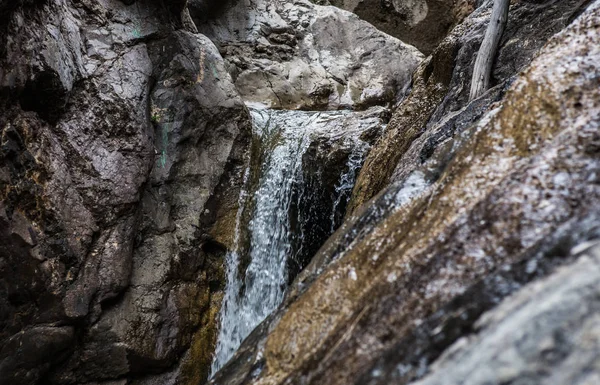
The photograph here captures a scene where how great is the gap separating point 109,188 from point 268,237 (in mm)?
2197

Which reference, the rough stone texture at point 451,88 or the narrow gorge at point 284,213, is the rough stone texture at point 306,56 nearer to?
the narrow gorge at point 284,213

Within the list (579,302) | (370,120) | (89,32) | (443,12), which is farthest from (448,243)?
(443,12)

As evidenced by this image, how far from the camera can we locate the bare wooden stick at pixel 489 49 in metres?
4.52

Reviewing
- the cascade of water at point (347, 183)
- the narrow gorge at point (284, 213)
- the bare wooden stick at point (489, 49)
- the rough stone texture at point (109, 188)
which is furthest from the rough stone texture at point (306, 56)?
the bare wooden stick at point (489, 49)

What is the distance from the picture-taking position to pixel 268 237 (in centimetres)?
→ 591

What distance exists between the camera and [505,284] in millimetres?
1521

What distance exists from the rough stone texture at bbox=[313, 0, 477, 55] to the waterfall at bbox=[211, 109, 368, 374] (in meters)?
7.21

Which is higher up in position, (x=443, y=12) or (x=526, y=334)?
(x=443, y=12)

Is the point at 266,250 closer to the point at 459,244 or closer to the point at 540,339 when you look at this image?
the point at 459,244

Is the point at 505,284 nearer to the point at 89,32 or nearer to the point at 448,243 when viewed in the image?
the point at 448,243

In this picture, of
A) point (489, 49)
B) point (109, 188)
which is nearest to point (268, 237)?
point (109, 188)

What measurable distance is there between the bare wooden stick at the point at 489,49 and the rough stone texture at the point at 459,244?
2.18m

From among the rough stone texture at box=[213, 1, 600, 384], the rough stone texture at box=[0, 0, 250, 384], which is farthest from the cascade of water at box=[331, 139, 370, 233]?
the rough stone texture at box=[213, 1, 600, 384]

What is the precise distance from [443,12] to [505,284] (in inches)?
487
